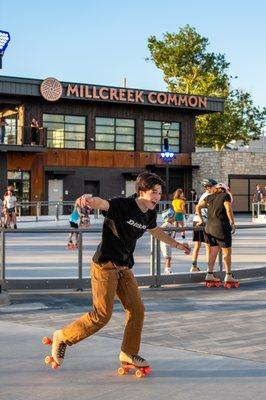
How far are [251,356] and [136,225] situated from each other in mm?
1844

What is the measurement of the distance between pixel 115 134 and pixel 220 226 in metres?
34.3

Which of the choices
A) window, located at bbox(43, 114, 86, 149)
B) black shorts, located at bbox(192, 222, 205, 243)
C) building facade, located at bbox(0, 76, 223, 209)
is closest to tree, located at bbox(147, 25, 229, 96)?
building facade, located at bbox(0, 76, 223, 209)

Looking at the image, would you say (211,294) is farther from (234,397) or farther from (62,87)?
(62,87)

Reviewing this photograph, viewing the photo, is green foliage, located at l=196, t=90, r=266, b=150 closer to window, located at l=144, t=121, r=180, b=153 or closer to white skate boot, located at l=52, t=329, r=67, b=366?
window, located at l=144, t=121, r=180, b=153

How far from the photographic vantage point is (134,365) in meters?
5.43

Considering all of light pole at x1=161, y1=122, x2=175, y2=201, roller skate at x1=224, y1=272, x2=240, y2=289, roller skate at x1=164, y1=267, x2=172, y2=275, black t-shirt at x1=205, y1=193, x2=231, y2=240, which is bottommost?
roller skate at x1=224, y1=272, x2=240, y2=289

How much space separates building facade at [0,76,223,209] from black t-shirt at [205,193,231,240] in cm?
2860

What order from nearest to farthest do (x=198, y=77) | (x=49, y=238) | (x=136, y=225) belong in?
(x=136, y=225)
(x=49, y=238)
(x=198, y=77)

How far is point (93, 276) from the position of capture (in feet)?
17.9

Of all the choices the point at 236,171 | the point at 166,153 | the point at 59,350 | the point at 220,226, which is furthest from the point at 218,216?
the point at 236,171

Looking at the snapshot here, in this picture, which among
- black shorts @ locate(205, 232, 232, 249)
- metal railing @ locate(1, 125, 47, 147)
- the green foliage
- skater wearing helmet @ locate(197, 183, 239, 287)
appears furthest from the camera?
the green foliage

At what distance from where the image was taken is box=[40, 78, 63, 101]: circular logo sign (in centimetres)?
4059

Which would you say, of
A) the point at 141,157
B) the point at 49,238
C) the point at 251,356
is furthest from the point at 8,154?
the point at 251,356

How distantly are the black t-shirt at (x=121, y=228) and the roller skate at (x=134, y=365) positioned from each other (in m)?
0.80
